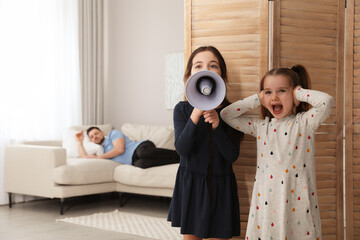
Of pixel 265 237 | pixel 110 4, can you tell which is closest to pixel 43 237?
pixel 265 237

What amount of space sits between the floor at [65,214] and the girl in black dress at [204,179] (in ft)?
5.45

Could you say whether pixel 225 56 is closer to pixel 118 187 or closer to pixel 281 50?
pixel 281 50

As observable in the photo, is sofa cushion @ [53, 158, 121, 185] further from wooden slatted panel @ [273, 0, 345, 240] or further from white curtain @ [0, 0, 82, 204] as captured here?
wooden slatted panel @ [273, 0, 345, 240]

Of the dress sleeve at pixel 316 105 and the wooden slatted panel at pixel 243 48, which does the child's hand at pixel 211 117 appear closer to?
the dress sleeve at pixel 316 105

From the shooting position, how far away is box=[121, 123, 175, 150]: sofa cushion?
5234 millimetres

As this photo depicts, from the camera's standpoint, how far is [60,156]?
4477 millimetres

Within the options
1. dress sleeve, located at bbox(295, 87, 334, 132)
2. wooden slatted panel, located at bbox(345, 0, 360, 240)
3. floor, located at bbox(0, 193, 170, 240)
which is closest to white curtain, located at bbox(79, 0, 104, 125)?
floor, located at bbox(0, 193, 170, 240)

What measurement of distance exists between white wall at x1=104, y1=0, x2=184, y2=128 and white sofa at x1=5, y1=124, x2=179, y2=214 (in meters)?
1.39

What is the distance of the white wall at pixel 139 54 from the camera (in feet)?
19.3

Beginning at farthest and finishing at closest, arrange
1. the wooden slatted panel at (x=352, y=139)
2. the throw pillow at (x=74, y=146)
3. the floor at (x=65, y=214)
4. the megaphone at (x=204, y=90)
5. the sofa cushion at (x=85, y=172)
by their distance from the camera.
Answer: the throw pillow at (x=74, y=146) → the sofa cushion at (x=85, y=172) → the floor at (x=65, y=214) → the wooden slatted panel at (x=352, y=139) → the megaphone at (x=204, y=90)

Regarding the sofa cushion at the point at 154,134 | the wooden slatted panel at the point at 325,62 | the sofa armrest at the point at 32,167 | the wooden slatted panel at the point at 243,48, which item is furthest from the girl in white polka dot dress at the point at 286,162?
the sofa cushion at the point at 154,134

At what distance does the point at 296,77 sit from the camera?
206 cm

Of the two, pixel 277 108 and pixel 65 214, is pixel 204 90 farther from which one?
pixel 65 214

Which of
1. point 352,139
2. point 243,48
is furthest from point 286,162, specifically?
point 352,139
